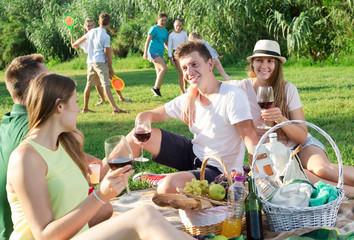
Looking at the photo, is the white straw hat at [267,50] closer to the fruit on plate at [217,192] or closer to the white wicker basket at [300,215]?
the white wicker basket at [300,215]

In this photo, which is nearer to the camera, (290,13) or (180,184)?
(180,184)

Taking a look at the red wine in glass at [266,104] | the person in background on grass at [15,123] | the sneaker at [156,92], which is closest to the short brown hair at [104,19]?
the sneaker at [156,92]

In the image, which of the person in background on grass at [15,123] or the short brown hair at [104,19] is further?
the short brown hair at [104,19]

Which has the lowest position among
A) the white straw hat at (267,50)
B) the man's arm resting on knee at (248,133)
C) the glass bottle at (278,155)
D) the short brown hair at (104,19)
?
the glass bottle at (278,155)

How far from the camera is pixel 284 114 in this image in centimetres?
388

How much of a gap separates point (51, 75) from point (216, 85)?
1.73 meters

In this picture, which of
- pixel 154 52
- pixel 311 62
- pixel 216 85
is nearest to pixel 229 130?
pixel 216 85

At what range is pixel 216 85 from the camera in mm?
3686

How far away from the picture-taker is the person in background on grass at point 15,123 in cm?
255

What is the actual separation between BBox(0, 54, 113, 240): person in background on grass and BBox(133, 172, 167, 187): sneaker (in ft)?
3.94

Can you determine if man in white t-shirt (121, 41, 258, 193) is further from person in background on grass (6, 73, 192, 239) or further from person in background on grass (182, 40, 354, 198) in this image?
person in background on grass (6, 73, 192, 239)

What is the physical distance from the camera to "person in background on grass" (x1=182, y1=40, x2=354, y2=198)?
12.2 feet

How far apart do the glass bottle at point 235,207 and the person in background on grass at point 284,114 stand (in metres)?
0.76

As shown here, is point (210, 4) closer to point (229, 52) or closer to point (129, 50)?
point (229, 52)
